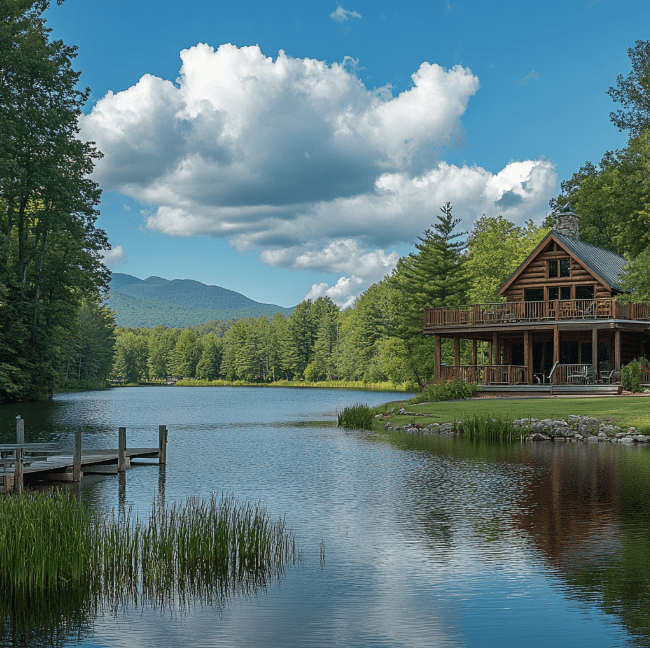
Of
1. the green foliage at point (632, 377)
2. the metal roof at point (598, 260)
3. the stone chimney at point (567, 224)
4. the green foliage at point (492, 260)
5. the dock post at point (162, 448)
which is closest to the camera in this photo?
the dock post at point (162, 448)

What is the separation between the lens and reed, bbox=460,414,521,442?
1190 inches

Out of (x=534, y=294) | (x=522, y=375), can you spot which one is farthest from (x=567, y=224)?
(x=522, y=375)

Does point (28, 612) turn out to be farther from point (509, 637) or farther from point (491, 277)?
point (491, 277)

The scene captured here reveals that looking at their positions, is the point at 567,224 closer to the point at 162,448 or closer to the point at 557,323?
the point at 557,323

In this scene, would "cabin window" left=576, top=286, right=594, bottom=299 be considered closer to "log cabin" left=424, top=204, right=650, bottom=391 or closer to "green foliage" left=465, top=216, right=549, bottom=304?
"log cabin" left=424, top=204, right=650, bottom=391

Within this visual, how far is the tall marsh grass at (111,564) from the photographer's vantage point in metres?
10.4

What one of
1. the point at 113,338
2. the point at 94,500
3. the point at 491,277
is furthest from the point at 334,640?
the point at 113,338

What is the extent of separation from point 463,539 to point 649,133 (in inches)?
1091

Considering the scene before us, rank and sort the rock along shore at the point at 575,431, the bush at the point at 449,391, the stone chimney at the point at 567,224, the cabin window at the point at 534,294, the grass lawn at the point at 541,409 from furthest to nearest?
the stone chimney at the point at 567,224
the cabin window at the point at 534,294
the bush at the point at 449,391
the grass lawn at the point at 541,409
the rock along shore at the point at 575,431

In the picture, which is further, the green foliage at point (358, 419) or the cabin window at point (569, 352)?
the cabin window at point (569, 352)

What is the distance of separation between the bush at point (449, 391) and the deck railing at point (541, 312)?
4279 millimetres

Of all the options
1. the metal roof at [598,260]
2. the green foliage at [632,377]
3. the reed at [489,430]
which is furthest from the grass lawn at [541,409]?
the metal roof at [598,260]

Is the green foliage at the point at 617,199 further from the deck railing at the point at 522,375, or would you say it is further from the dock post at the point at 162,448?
the dock post at the point at 162,448

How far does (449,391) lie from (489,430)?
11.8 m
